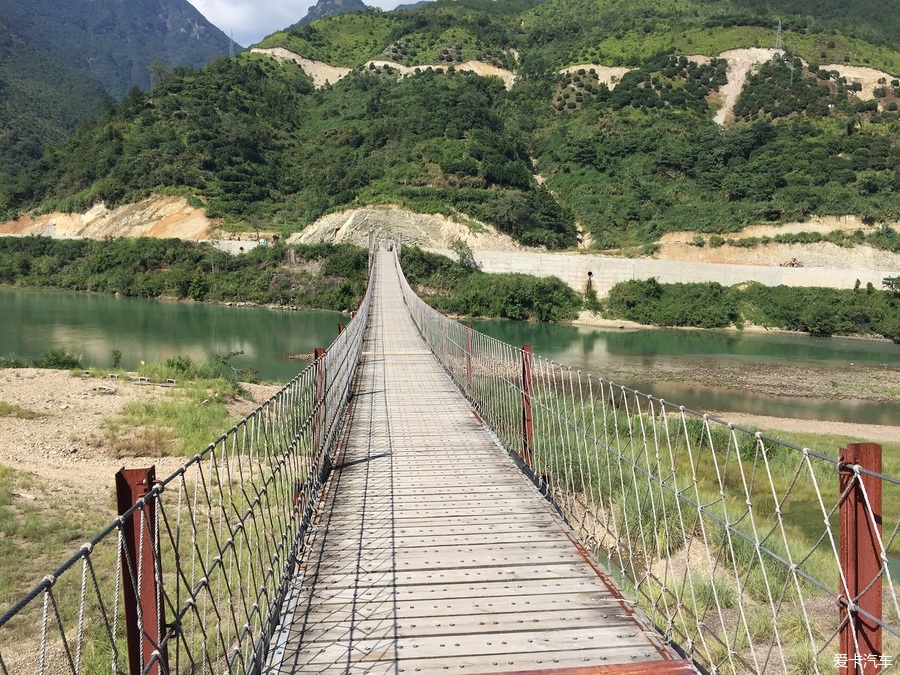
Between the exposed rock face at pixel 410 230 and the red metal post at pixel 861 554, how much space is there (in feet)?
125

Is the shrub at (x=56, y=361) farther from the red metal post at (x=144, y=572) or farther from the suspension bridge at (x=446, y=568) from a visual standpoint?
the red metal post at (x=144, y=572)

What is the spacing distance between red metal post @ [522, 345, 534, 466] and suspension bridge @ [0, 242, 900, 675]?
0.02m

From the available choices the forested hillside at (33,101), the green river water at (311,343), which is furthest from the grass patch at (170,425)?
the forested hillside at (33,101)

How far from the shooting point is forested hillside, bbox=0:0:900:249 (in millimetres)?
43688

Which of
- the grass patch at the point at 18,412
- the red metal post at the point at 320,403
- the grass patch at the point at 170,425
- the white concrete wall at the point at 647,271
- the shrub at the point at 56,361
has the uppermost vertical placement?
the white concrete wall at the point at 647,271

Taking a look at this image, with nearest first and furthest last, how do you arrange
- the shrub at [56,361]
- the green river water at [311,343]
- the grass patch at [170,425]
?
the grass patch at [170,425], the shrub at [56,361], the green river water at [311,343]

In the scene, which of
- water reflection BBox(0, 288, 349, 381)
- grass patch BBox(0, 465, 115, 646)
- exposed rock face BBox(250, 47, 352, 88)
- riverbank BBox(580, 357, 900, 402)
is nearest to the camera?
grass patch BBox(0, 465, 115, 646)

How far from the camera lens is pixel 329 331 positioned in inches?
1142

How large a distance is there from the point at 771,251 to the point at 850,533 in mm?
41647

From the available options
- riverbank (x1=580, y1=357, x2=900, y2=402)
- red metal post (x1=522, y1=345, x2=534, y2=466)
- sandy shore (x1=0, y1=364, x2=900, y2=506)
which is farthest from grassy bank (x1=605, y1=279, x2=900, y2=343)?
red metal post (x1=522, y1=345, x2=534, y2=466)

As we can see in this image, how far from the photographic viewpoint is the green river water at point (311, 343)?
19.2 meters

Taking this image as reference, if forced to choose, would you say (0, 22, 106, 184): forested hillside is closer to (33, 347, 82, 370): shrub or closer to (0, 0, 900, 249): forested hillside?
(0, 0, 900, 249): forested hillside

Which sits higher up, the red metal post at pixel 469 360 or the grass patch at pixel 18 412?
the red metal post at pixel 469 360

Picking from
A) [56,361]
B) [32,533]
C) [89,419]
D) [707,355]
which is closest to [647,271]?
[707,355]
